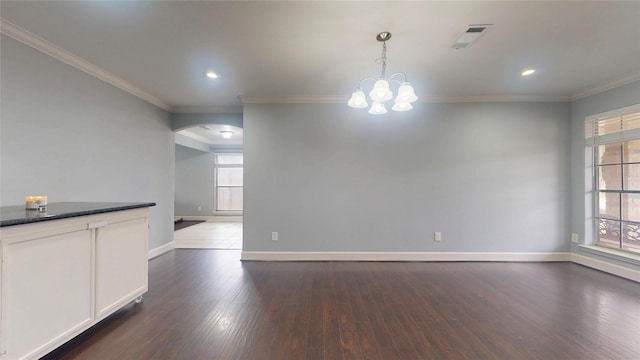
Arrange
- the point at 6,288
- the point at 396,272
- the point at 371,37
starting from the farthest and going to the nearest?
1. the point at 396,272
2. the point at 371,37
3. the point at 6,288

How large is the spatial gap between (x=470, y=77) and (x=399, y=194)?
70.7 inches

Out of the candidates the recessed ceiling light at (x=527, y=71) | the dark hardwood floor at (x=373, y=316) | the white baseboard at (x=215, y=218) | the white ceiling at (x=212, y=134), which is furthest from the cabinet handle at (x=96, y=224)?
the white baseboard at (x=215, y=218)

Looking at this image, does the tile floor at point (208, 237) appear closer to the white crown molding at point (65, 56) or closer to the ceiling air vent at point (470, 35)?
the white crown molding at point (65, 56)

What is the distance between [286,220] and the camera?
3.74 metres

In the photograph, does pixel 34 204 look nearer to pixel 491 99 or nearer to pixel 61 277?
pixel 61 277

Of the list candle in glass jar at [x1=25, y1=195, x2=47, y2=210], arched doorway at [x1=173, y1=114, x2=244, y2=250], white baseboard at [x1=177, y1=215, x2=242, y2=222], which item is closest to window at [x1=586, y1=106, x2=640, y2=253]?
candle in glass jar at [x1=25, y1=195, x2=47, y2=210]

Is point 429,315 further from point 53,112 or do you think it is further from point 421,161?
point 53,112

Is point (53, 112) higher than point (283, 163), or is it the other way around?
point (53, 112)

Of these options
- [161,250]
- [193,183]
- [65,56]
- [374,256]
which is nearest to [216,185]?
[193,183]

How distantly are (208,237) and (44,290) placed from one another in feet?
13.1

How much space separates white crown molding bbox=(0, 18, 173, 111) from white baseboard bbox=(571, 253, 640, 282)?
6894 mm

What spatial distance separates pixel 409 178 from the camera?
3.75 m

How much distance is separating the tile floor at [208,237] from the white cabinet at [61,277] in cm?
249

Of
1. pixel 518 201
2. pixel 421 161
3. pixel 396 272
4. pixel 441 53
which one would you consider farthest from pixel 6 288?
pixel 518 201
